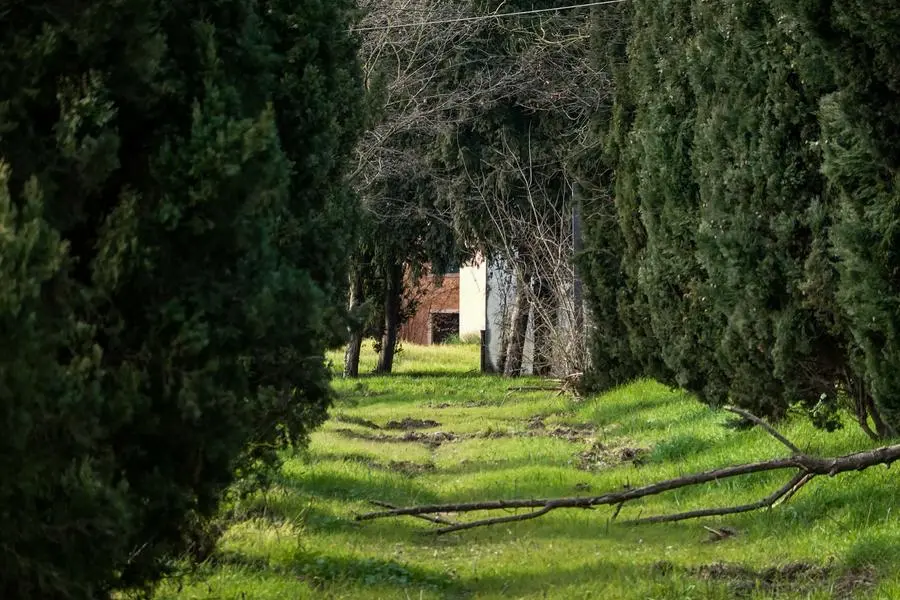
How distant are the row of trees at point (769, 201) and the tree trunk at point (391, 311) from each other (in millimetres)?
12041

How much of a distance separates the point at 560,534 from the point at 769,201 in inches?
145

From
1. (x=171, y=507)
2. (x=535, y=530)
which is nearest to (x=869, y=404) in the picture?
(x=535, y=530)

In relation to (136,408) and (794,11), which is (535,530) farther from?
(136,408)

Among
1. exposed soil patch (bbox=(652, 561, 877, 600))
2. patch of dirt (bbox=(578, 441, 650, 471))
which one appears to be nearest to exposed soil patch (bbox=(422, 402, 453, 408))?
patch of dirt (bbox=(578, 441, 650, 471))

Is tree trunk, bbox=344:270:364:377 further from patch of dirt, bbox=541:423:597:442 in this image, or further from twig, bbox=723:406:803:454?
twig, bbox=723:406:803:454

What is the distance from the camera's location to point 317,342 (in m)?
7.95

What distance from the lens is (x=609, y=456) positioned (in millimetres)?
14117

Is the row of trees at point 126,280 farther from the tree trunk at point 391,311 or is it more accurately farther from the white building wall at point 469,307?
the white building wall at point 469,307

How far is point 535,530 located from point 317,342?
2.89 metres

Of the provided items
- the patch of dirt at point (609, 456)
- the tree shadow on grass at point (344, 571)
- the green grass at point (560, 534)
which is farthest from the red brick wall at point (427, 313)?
the tree shadow on grass at point (344, 571)

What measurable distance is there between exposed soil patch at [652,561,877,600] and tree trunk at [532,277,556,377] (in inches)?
594

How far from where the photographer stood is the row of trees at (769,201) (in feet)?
28.6

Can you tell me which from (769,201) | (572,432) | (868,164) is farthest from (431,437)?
(868,164)

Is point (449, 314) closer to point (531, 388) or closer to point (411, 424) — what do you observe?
point (531, 388)
